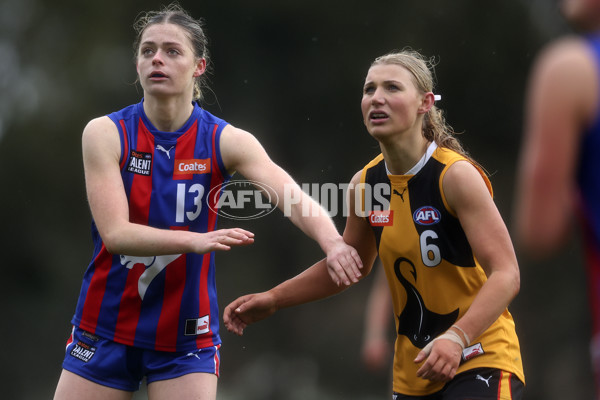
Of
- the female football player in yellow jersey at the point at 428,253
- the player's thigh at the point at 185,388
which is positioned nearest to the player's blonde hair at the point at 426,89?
the female football player in yellow jersey at the point at 428,253

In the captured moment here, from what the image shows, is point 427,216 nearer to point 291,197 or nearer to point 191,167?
point 291,197

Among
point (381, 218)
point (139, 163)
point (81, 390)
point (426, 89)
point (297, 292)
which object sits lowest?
point (81, 390)

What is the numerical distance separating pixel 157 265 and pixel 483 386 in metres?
1.35

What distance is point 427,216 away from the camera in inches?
133

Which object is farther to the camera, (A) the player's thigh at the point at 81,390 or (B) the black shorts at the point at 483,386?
(A) the player's thigh at the point at 81,390

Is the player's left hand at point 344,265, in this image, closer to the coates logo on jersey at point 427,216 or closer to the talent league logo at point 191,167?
the coates logo on jersey at point 427,216

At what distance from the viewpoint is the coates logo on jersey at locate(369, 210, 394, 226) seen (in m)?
3.51

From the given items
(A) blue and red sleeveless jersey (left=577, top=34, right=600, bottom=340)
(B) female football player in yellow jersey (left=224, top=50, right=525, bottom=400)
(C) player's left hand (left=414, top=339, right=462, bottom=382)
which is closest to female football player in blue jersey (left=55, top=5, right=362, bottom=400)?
(B) female football player in yellow jersey (left=224, top=50, right=525, bottom=400)

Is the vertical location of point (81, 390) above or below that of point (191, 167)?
below

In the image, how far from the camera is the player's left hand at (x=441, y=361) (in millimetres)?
2973

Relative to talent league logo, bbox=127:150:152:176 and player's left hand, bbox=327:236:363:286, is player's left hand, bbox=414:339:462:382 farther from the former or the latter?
talent league logo, bbox=127:150:152:176

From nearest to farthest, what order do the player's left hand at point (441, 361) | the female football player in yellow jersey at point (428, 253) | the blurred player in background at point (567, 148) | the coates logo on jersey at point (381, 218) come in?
1. the blurred player in background at point (567, 148)
2. the player's left hand at point (441, 361)
3. the female football player in yellow jersey at point (428, 253)
4. the coates logo on jersey at point (381, 218)

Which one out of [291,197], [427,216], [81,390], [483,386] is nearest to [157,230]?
[291,197]

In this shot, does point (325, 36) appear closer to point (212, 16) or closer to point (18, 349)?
point (212, 16)
